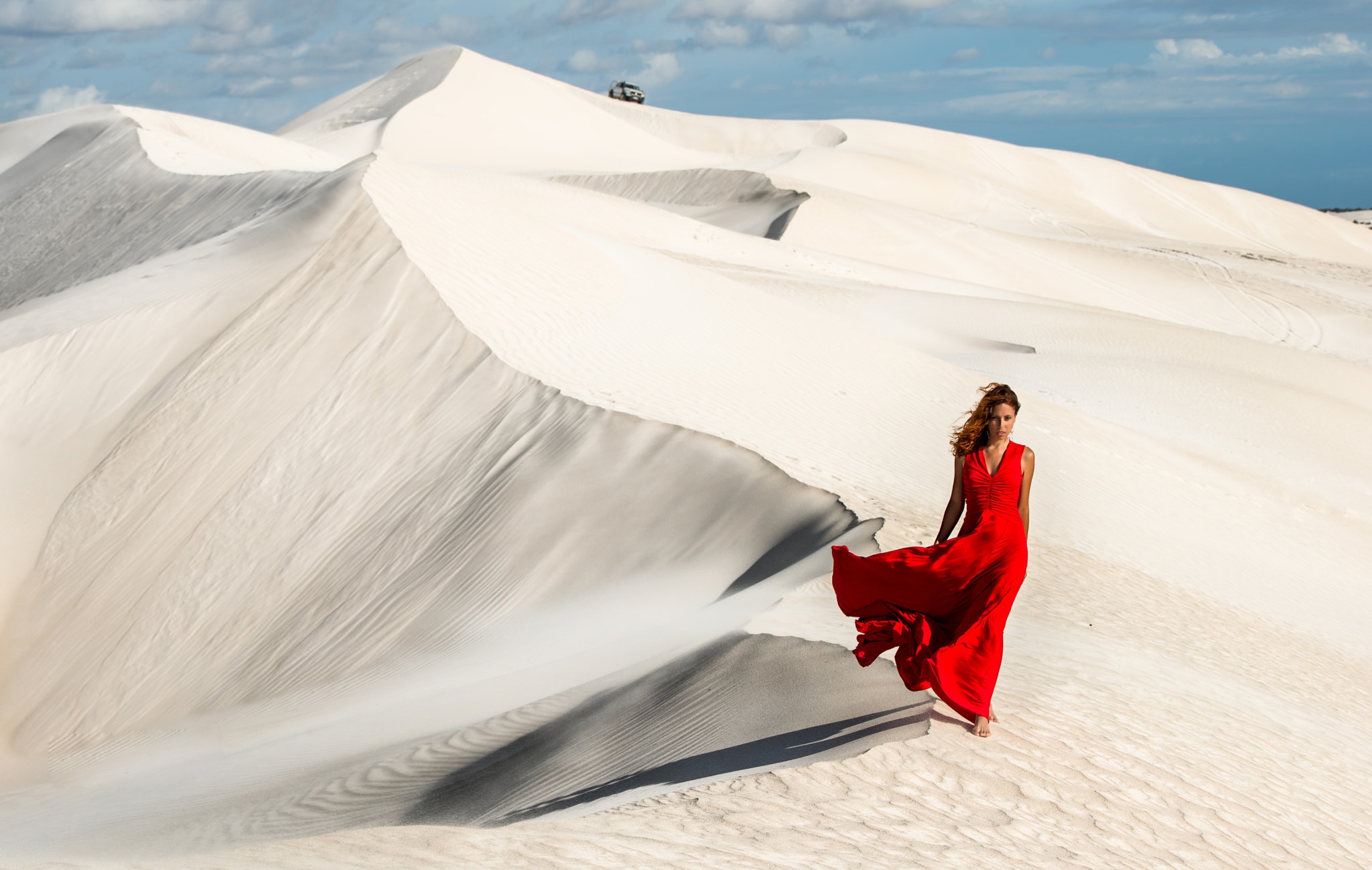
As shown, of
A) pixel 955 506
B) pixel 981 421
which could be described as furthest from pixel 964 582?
pixel 981 421

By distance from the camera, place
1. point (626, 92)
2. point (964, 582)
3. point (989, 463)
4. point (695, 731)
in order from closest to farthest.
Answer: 1. point (964, 582)
2. point (989, 463)
3. point (695, 731)
4. point (626, 92)

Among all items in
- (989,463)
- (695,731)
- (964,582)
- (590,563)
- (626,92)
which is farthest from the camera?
(626,92)

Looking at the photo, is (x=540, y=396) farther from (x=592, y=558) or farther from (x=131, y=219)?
(x=131, y=219)

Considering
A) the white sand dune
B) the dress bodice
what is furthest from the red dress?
the white sand dune

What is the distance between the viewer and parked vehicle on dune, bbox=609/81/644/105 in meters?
60.0

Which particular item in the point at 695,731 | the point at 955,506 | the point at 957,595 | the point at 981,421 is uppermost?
the point at 981,421

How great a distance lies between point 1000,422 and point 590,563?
3879mm

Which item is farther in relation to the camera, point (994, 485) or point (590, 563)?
point (590, 563)

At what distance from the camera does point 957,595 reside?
17.2 ft

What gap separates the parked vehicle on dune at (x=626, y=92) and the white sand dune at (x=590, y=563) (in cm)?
4137

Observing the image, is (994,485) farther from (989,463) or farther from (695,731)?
(695,731)

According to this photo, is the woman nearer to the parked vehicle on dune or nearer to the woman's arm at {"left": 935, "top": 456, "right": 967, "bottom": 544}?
the woman's arm at {"left": 935, "top": 456, "right": 967, "bottom": 544}

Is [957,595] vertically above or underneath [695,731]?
above

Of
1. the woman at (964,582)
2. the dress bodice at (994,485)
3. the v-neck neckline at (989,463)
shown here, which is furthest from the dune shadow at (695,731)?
the v-neck neckline at (989,463)
